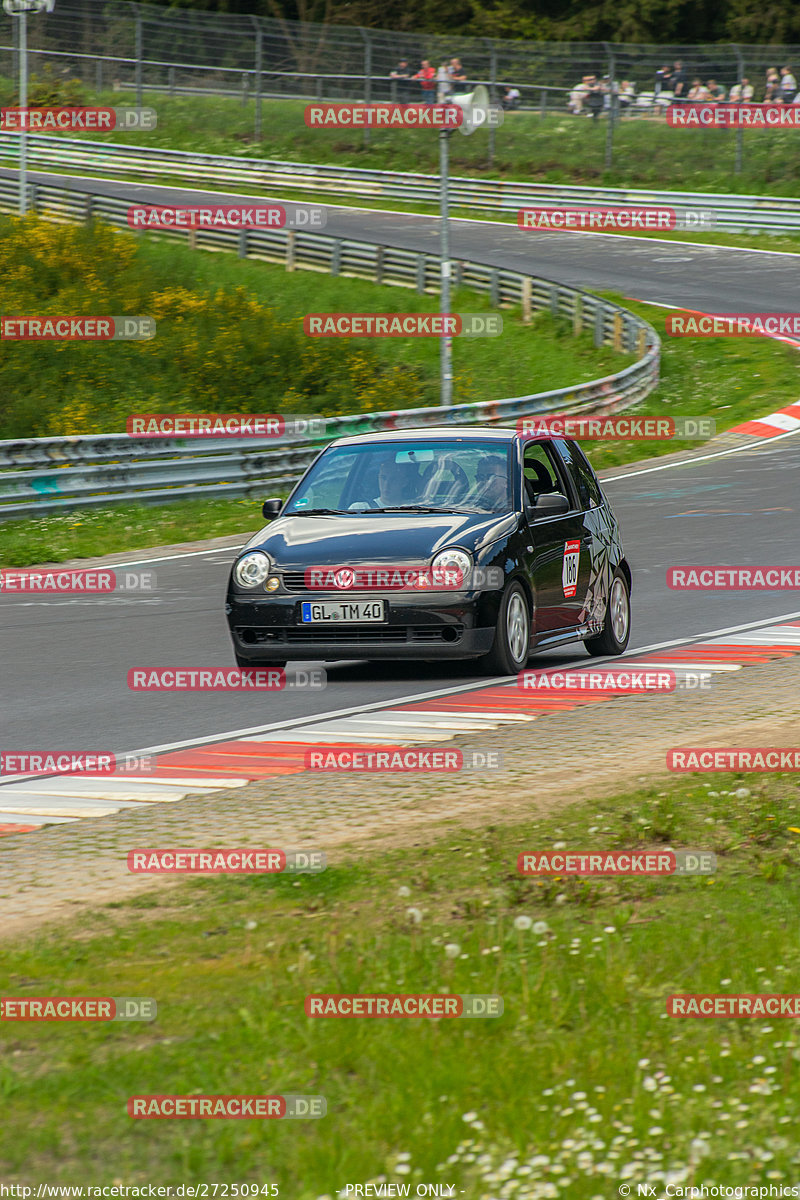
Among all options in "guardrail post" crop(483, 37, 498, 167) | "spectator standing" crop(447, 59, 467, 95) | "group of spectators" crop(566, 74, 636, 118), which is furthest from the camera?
"guardrail post" crop(483, 37, 498, 167)

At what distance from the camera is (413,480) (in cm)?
1172

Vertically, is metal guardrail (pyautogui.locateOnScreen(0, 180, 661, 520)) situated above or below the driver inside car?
below

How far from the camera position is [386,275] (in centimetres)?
4122

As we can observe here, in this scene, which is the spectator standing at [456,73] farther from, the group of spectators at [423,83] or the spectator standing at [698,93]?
the spectator standing at [698,93]

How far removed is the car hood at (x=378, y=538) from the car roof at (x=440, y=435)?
79 cm

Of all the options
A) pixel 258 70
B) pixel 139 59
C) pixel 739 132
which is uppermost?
pixel 139 59

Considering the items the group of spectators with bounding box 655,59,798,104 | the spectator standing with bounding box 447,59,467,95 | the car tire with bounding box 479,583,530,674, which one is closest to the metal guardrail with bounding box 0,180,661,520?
the car tire with bounding box 479,583,530,674

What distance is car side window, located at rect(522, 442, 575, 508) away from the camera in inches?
480

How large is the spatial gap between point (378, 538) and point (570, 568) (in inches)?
66.0

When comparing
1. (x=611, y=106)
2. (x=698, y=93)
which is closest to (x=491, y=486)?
(x=698, y=93)

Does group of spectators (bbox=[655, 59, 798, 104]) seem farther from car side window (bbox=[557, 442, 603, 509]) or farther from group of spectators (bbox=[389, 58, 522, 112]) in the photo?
Result: car side window (bbox=[557, 442, 603, 509])

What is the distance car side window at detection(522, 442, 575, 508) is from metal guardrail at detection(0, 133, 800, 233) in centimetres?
3630

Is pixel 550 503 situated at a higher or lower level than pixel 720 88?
lower

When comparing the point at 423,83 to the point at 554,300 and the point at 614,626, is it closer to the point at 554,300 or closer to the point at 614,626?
the point at 554,300
